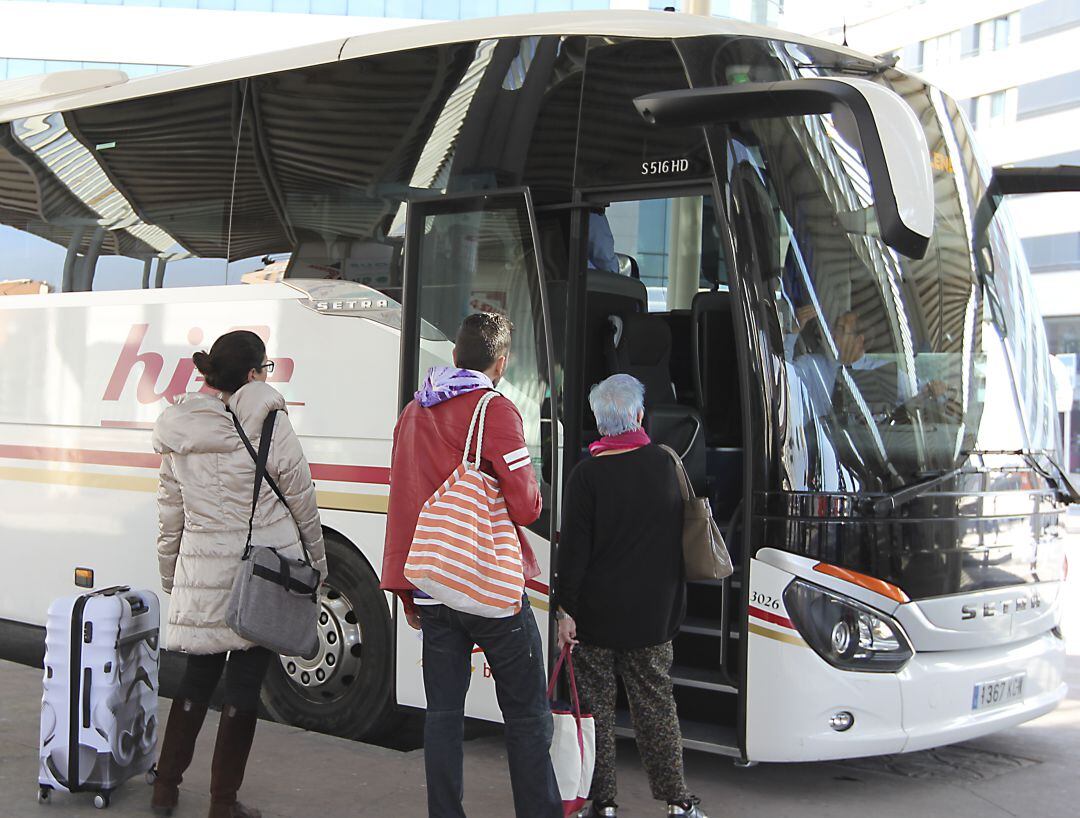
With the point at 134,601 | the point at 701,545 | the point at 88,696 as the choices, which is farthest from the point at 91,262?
the point at 701,545

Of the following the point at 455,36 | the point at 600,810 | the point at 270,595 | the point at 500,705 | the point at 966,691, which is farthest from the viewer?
the point at 455,36

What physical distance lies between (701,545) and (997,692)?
176cm

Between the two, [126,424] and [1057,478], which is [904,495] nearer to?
[1057,478]

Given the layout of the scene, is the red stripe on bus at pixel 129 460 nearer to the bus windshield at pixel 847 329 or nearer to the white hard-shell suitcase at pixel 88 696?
the white hard-shell suitcase at pixel 88 696

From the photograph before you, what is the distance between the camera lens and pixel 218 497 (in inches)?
190

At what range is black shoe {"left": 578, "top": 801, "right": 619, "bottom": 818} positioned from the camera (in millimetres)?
5043

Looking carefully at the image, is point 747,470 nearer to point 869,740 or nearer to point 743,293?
point 743,293

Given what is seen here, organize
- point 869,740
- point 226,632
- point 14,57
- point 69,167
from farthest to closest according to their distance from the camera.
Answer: point 14,57, point 69,167, point 869,740, point 226,632

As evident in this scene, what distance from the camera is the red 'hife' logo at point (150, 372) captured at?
272 inches

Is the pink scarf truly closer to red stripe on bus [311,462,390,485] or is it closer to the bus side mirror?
the bus side mirror

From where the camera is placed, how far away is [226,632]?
482 centimetres

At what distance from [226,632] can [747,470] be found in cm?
215

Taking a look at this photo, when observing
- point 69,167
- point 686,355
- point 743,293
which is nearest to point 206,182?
point 69,167

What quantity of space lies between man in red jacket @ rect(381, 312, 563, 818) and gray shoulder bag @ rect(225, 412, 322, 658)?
23.5 inches
